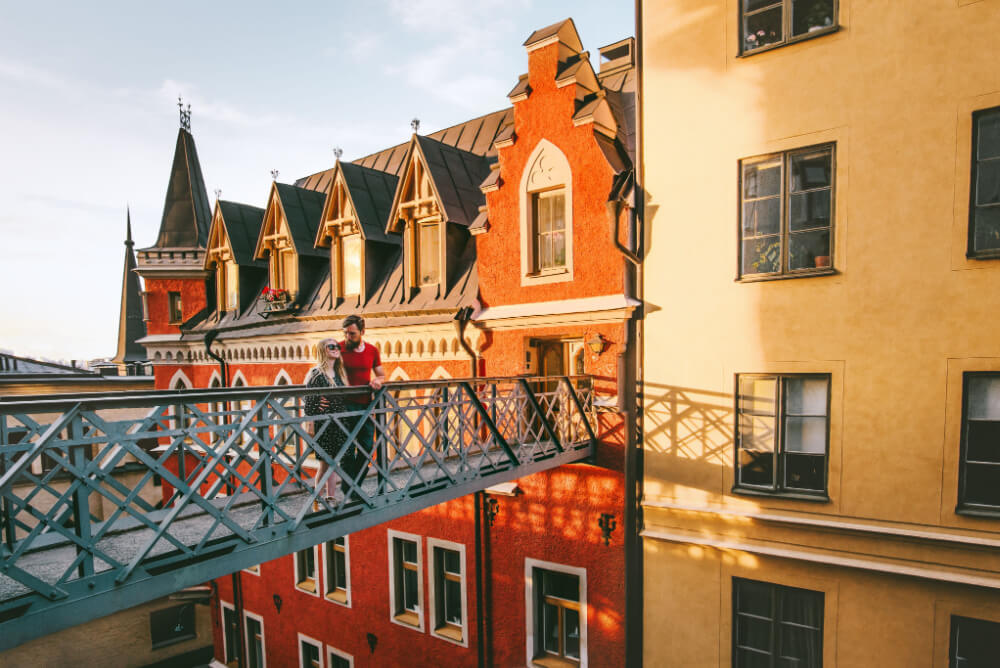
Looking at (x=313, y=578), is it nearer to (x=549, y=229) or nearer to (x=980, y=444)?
(x=549, y=229)

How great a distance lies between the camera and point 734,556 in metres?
8.05

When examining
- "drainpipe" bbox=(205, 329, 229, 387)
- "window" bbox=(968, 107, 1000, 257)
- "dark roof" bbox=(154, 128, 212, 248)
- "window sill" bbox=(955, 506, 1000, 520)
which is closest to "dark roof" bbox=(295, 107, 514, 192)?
"dark roof" bbox=(154, 128, 212, 248)

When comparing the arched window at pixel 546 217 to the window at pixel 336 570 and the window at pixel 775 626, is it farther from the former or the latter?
the window at pixel 336 570

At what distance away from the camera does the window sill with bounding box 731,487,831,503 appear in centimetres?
752

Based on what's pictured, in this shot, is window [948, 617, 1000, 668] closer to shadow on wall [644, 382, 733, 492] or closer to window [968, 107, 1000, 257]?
shadow on wall [644, 382, 733, 492]

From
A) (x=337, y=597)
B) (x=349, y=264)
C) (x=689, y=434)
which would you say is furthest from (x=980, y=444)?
(x=337, y=597)

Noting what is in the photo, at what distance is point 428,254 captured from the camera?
1230 centimetres

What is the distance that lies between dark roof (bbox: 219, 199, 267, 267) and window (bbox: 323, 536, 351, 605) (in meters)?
9.06

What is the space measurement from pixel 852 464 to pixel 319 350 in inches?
287

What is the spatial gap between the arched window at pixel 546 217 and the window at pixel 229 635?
15.1 metres

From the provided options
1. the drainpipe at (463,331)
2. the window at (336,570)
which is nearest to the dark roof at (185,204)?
the window at (336,570)

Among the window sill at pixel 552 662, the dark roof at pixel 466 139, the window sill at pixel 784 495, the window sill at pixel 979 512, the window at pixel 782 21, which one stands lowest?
the window sill at pixel 552 662

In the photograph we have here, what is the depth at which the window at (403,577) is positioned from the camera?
1214 centimetres

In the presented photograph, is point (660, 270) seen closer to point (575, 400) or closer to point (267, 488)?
point (575, 400)
